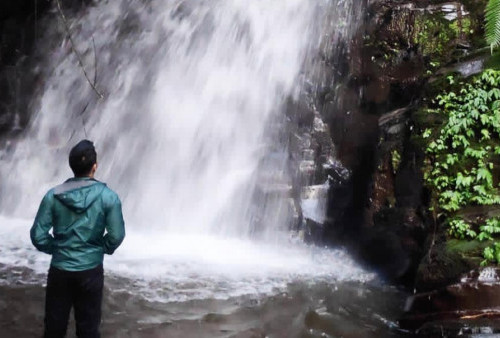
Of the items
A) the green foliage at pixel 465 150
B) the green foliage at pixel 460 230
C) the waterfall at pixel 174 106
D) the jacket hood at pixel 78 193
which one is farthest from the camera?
the waterfall at pixel 174 106

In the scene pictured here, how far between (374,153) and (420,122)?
49.1 inches

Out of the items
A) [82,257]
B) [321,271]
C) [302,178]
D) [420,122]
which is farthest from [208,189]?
[82,257]

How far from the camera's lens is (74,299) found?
3301 millimetres

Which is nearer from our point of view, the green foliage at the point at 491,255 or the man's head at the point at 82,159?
the man's head at the point at 82,159

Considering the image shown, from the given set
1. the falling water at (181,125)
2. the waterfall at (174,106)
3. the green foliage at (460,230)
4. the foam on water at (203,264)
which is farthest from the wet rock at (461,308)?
the waterfall at (174,106)

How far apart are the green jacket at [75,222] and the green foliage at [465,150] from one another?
4261 millimetres

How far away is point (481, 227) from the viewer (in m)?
5.42

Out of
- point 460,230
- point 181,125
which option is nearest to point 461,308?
point 460,230

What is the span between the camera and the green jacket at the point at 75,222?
3.19 m

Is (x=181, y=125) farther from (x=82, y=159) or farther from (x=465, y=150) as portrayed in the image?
(x=82, y=159)

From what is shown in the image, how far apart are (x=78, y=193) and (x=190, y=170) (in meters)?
7.03

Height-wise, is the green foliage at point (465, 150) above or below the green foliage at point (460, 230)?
above

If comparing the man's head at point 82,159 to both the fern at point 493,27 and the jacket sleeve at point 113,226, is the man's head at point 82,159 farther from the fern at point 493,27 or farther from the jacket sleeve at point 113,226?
the fern at point 493,27

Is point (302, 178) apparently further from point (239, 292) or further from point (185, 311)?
point (185, 311)
